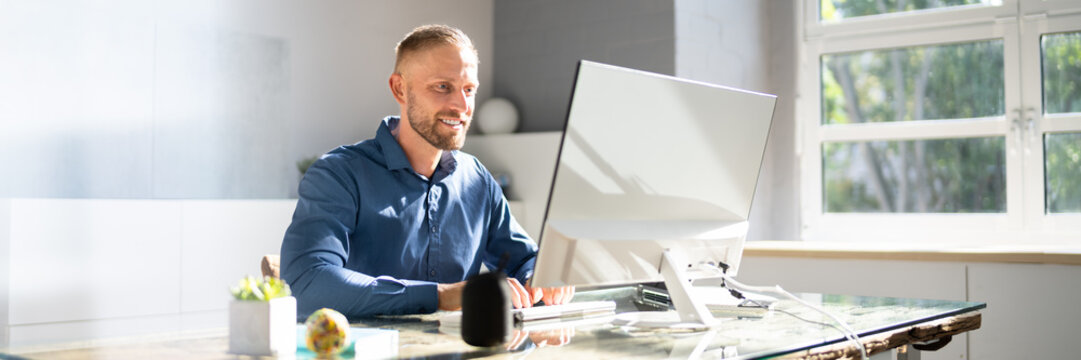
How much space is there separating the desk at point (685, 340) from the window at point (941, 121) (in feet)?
7.55

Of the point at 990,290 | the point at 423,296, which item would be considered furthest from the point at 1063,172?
the point at 423,296

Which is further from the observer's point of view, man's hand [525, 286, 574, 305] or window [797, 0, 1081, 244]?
window [797, 0, 1081, 244]

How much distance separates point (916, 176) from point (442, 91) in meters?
2.80

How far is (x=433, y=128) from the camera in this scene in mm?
1911

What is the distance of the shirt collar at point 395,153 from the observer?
1920 millimetres

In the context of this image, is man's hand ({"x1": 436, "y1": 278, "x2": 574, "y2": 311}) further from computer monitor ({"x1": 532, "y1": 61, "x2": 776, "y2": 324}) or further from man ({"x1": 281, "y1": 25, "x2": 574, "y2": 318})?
computer monitor ({"x1": 532, "y1": 61, "x2": 776, "y2": 324})

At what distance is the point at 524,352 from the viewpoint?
124 centimetres

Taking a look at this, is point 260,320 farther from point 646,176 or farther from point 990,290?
point 990,290

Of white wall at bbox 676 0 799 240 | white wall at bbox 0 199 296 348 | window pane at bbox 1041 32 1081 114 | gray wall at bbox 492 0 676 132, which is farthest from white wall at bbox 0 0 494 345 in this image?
window pane at bbox 1041 32 1081 114

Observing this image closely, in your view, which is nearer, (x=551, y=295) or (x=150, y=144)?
(x=551, y=295)

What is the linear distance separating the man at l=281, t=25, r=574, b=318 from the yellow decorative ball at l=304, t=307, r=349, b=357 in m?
0.41

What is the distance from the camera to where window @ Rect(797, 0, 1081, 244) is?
12.3 feet

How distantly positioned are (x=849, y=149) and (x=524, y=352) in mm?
3278

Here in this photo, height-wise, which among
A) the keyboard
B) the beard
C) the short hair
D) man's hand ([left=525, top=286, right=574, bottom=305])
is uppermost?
the short hair
